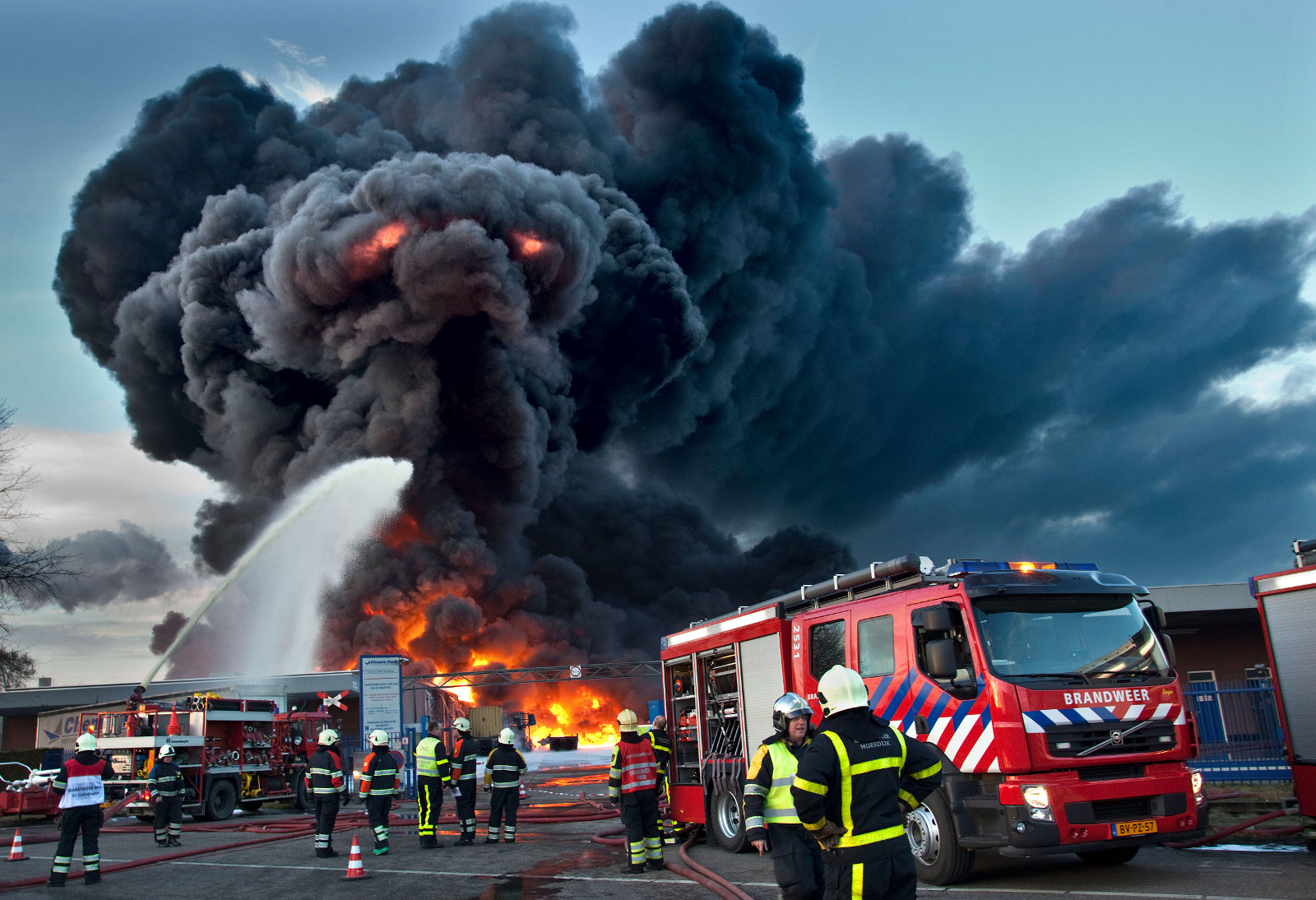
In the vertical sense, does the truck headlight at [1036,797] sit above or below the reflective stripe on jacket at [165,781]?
below

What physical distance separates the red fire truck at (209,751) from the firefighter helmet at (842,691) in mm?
13389

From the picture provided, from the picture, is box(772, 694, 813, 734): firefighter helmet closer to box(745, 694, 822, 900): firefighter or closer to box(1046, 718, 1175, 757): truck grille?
box(745, 694, 822, 900): firefighter

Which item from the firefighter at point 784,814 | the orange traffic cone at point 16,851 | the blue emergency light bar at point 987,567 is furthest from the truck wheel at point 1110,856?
the orange traffic cone at point 16,851

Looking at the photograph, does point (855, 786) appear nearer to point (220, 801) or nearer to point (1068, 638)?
point (1068, 638)

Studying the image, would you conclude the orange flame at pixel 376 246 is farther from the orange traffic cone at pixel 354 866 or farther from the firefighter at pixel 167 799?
the orange traffic cone at pixel 354 866

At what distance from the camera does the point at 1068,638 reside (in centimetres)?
711

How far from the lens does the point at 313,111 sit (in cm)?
5506

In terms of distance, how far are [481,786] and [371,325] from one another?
23.7 metres

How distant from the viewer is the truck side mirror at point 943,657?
664 centimetres

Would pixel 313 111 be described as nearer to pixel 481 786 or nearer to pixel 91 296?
pixel 91 296

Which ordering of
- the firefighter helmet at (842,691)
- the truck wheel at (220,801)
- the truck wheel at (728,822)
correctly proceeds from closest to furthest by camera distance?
the firefighter helmet at (842,691)
the truck wheel at (728,822)
the truck wheel at (220,801)

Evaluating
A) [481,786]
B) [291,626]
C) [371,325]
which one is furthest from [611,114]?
[481,786]

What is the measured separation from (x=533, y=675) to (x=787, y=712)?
35357 mm

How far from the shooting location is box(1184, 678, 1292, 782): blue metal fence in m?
11.5
